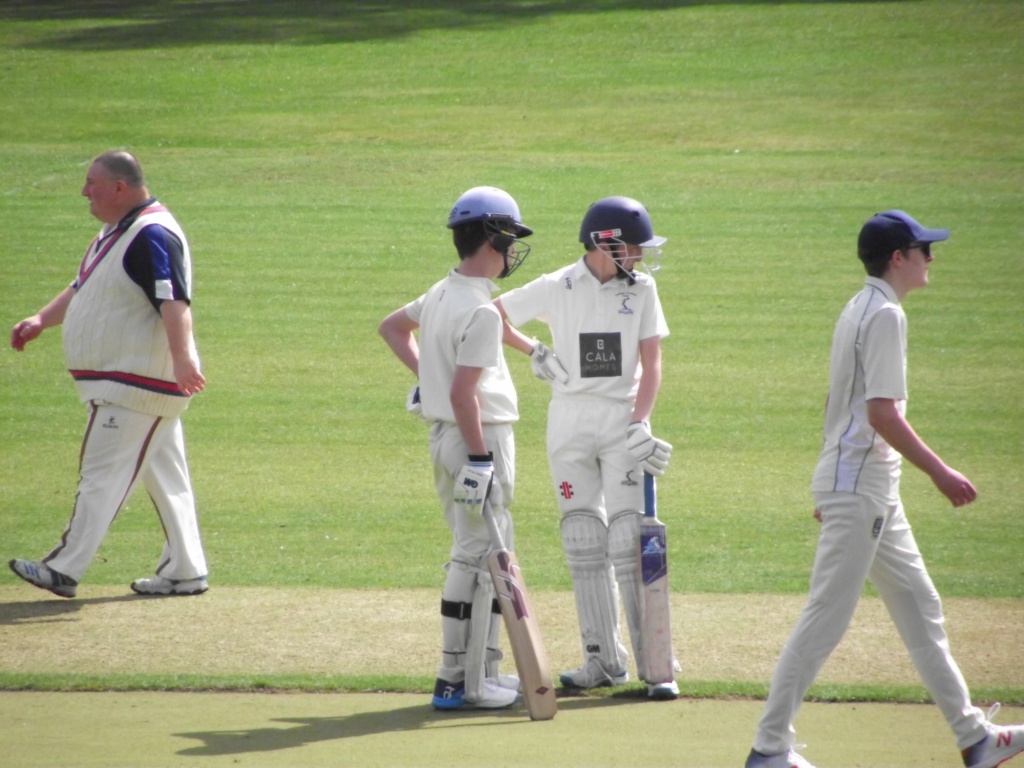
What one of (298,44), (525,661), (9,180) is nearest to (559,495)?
(525,661)

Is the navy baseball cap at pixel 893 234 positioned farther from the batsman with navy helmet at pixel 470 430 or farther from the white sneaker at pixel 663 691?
the white sneaker at pixel 663 691

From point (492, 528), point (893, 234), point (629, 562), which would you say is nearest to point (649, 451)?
point (629, 562)

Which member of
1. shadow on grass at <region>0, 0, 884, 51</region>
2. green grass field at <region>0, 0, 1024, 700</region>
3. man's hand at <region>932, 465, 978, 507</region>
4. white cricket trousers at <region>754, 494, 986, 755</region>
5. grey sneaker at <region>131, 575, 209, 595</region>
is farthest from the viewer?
shadow on grass at <region>0, 0, 884, 51</region>

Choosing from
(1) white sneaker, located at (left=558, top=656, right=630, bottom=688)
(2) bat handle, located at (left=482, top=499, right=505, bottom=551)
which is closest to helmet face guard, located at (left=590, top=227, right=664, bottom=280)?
(2) bat handle, located at (left=482, top=499, right=505, bottom=551)

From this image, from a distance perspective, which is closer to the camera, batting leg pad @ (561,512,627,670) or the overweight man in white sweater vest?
batting leg pad @ (561,512,627,670)

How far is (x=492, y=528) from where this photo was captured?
555 cm

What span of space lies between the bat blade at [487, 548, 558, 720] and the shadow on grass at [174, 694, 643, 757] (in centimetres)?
10

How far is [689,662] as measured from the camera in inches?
243

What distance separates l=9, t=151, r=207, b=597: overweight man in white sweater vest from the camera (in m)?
6.92

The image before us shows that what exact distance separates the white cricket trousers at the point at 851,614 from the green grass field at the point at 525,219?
261 centimetres

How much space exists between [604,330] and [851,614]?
178cm

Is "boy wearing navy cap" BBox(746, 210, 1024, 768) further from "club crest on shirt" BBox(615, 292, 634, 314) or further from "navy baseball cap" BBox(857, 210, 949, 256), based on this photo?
"club crest on shirt" BBox(615, 292, 634, 314)

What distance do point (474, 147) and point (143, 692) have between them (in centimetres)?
1802

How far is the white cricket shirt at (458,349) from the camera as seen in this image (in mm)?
5480
